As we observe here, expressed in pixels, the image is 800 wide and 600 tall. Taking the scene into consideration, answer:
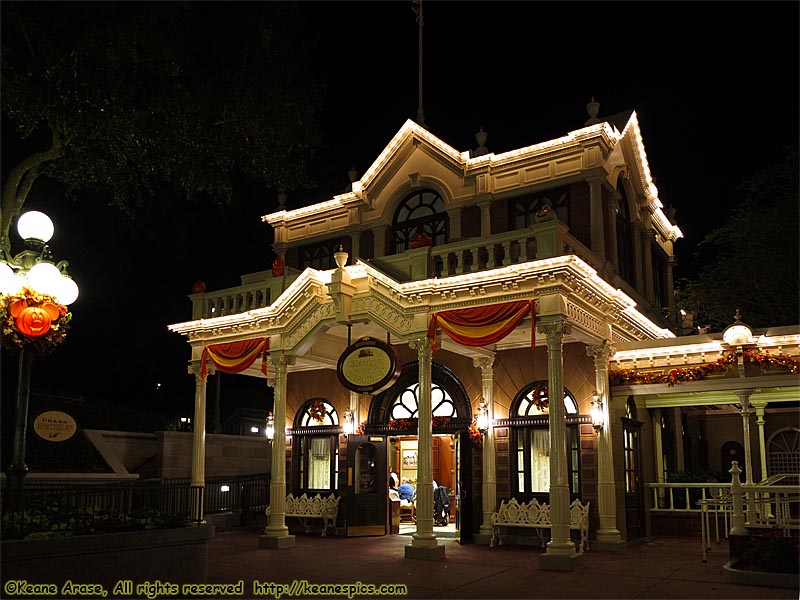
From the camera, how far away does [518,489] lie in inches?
656

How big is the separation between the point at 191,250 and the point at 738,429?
70.5ft

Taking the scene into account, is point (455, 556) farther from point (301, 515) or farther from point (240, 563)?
point (301, 515)

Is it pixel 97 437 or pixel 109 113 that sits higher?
pixel 109 113

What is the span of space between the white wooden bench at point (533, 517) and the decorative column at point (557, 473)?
7.17 feet

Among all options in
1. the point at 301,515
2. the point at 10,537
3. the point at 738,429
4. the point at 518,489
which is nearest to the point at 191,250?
the point at 301,515

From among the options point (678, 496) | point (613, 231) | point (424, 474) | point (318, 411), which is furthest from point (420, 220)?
point (678, 496)

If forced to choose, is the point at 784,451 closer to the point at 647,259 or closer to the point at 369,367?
the point at 647,259

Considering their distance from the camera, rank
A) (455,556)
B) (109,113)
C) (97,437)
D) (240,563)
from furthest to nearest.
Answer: (97,437) < (455,556) < (240,563) < (109,113)

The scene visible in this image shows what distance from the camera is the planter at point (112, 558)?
7.80 m

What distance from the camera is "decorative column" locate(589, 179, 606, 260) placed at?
646 inches

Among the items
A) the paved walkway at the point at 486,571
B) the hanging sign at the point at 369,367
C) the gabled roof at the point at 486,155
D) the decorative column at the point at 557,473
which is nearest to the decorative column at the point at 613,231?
the gabled roof at the point at 486,155

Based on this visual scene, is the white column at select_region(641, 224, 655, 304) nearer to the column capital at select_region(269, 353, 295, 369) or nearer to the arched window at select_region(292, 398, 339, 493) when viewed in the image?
the arched window at select_region(292, 398, 339, 493)

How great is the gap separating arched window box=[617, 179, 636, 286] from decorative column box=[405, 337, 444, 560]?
6.01 metres

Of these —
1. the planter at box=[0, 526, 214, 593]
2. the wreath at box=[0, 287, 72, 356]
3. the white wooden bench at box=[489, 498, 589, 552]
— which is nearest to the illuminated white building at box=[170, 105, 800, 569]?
the white wooden bench at box=[489, 498, 589, 552]
